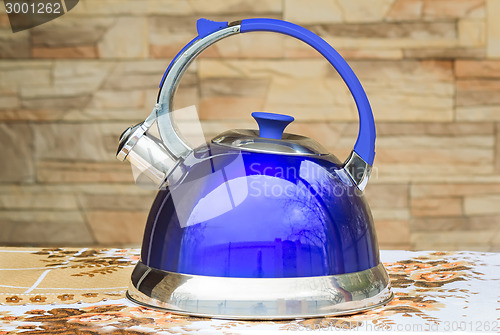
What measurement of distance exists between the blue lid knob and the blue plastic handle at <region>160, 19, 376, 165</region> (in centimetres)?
7

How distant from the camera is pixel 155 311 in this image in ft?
1.84

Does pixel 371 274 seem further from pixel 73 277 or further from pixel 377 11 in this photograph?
pixel 377 11

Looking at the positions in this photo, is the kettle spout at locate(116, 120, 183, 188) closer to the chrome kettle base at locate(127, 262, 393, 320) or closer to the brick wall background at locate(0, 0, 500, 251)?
the chrome kettle base at locate(127, 262, 393, 320)

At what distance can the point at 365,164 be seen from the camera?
2.06 feet

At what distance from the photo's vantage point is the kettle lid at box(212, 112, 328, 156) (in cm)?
59

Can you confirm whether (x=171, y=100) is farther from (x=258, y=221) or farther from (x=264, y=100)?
(x=264, y=100)

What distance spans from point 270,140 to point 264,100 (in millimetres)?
1143

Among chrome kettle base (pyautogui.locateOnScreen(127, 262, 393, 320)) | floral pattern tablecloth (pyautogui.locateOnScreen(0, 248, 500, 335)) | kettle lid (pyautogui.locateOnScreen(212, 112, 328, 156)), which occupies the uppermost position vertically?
kettle lid (pyautogui.locateOnScreen(212, 112, 328, 156))

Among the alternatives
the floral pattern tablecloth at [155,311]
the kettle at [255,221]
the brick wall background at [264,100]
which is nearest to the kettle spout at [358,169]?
the kettle at [255,221]

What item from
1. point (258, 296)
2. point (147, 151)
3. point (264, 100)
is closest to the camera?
point (258, 296)

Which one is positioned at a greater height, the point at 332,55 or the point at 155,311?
the point at 332,55

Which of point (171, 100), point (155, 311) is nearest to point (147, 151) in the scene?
point (171, 100)

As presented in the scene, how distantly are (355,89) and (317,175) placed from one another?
0.31 ft

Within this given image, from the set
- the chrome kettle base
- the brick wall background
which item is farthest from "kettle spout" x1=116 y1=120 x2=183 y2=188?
the brick wall background
